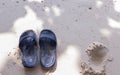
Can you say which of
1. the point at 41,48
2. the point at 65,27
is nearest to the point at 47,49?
the point at 41,48

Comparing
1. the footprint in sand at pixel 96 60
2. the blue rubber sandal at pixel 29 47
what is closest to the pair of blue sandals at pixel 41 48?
the blue rubber sandal at pixel 29 47

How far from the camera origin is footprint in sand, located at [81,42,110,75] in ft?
5.80

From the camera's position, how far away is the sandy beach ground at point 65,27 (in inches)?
71.4

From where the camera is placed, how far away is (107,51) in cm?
193

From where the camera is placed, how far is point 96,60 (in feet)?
6.08

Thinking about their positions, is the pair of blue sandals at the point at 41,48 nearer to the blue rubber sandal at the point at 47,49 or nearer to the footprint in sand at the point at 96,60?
the blue rubber sandal at the point at 47,49

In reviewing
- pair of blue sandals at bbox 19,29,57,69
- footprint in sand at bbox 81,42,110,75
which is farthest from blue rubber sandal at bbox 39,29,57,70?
footprint in sand at bbox 81,42,110,75

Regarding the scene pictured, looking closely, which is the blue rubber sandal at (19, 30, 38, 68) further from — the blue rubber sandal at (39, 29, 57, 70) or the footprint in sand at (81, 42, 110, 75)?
the footprint in sand at (81, 42, 110, 75)

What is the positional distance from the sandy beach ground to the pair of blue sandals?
52 millimetres

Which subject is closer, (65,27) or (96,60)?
(96,60)

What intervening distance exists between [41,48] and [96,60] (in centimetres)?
42

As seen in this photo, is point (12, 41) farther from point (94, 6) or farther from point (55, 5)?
point (94, 6)

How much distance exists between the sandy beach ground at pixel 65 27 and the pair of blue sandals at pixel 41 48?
5 cm

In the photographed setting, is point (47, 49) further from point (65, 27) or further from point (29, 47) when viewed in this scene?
point (65, 27)
